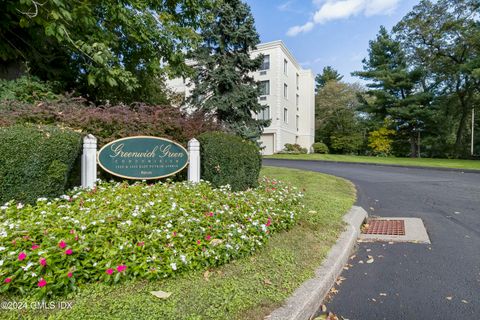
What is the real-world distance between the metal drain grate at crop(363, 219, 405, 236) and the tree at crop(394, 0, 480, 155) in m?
20.6

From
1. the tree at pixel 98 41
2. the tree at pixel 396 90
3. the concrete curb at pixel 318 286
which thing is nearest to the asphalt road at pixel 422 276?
the concrete curb at pixel 318 286

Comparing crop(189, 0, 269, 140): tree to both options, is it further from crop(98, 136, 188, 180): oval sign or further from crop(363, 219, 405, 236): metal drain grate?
crop(363, 219, 405, 236): metal drain grate

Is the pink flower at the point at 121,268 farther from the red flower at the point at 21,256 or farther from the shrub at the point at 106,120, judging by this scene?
the shrub at the point at 106,120

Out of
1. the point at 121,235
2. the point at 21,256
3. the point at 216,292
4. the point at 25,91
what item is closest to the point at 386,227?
the point at 216,292

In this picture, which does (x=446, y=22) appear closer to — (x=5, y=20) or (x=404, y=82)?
(x=404, y=82)

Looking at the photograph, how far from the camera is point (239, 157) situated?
529cm

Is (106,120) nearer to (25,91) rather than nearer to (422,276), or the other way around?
(25,91)

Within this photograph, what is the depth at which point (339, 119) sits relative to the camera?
32406 mm

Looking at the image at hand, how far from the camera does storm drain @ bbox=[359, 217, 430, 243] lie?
163 inches

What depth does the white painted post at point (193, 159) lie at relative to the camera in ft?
17.4

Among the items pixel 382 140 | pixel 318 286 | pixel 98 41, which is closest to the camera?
pixel 318 286

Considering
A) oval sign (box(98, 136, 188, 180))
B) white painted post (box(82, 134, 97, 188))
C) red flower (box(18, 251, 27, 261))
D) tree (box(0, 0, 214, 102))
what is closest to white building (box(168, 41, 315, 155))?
tree (box(0, 0, 214, 102))

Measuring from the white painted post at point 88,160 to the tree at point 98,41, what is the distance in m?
1.58

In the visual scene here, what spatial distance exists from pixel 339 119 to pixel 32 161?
32.8 m
